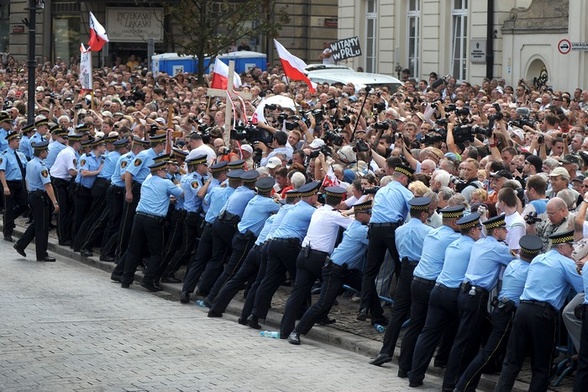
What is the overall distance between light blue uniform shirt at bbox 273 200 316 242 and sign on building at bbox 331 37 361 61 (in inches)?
598

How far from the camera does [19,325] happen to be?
1507cm

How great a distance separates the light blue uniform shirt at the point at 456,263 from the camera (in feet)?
40.6

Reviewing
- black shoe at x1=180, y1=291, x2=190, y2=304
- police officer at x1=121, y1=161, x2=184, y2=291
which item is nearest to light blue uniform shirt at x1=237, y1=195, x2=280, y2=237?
black shoe at x1=180, y1=291, x2=190, y2=304

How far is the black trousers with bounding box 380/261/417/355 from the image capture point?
1343 cm

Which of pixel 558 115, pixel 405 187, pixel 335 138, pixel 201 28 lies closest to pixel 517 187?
pixel 405 187

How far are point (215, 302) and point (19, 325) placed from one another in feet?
7.99

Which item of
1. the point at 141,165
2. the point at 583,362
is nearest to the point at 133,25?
the point at 141,165

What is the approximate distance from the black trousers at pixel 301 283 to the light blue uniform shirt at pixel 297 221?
38cm

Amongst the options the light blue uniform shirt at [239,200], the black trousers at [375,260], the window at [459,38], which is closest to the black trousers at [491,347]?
the black trousers at [375,260]

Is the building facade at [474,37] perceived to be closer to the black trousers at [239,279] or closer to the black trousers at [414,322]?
the black trousers at [239,279]

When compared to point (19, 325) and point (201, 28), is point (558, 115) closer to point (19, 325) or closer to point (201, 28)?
point (19, 325)

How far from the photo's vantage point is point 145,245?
709 inches

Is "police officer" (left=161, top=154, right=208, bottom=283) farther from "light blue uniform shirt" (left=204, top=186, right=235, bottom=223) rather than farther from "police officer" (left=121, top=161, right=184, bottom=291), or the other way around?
→ "light blue uniform shirt" (left=204, top=186, right=235, bottom=223)

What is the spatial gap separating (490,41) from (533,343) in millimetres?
23691
